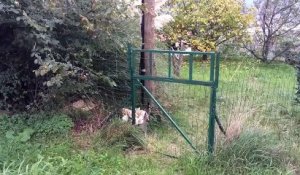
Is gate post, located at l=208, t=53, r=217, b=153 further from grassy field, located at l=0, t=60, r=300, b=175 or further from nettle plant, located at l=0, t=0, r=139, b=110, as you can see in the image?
nettle plant, located at l=0, t=0, r=139, b=110

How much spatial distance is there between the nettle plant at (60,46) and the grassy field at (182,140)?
1.65ft

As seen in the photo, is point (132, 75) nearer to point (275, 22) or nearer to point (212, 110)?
point (212, 110)

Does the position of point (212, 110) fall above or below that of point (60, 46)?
below

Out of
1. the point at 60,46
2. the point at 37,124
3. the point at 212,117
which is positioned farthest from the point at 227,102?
the point at 37,124

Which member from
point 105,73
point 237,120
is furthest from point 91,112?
point 237,120

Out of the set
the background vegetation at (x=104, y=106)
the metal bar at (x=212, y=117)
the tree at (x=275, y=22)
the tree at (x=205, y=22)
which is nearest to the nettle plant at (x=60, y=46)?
the background vegetation at (x=104, y=106)

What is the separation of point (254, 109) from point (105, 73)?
88.7 inches

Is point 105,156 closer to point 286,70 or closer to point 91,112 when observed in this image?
point 91,112

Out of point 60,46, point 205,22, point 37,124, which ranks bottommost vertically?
point 37,124

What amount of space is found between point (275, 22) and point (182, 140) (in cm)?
867

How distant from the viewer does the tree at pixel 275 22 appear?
37.9 ft

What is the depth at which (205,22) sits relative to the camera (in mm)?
10188

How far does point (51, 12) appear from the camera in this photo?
4574 millimetres

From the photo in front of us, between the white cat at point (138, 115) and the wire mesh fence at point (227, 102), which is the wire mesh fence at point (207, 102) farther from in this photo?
the white cat at point (138, 115)
